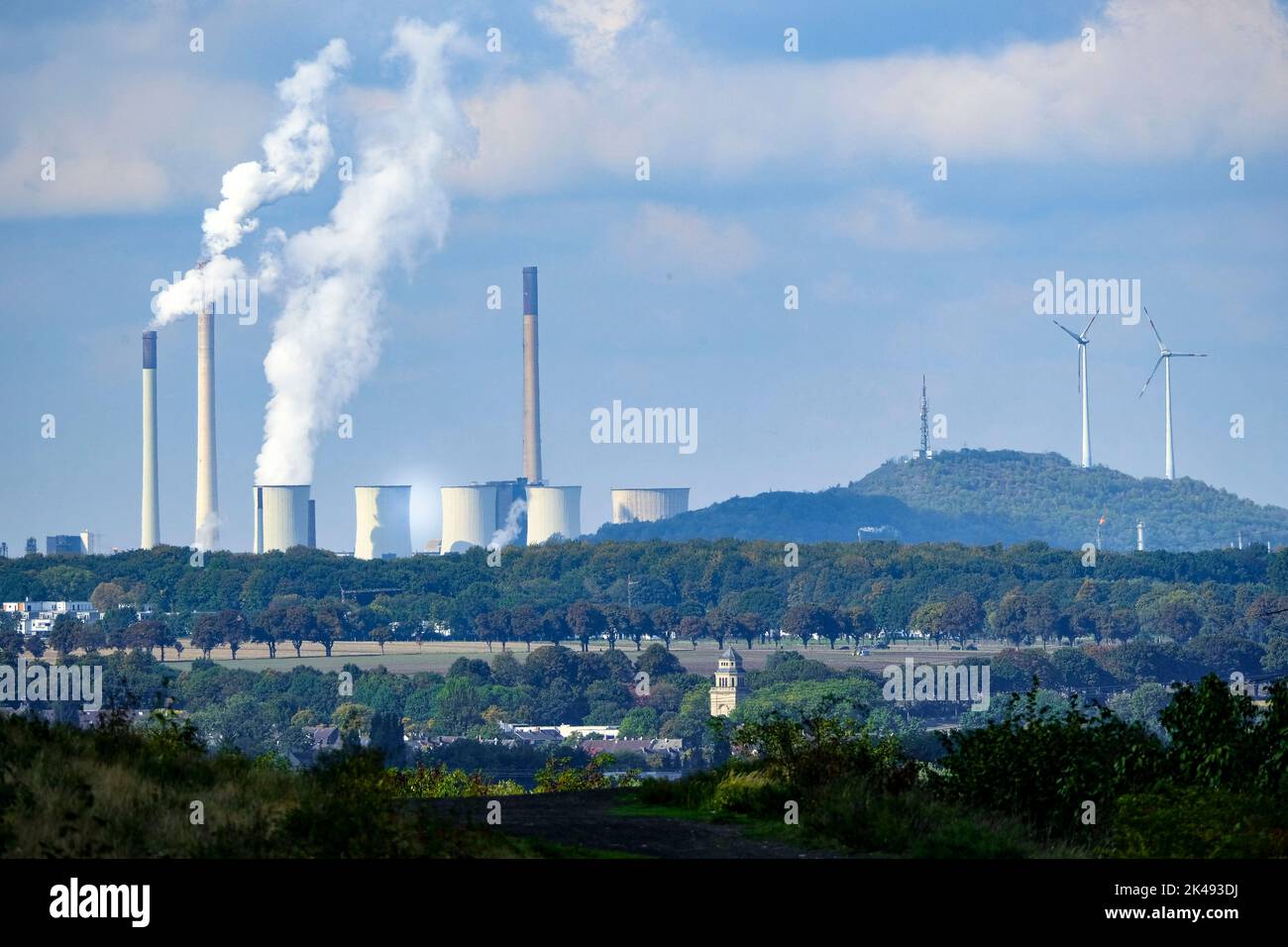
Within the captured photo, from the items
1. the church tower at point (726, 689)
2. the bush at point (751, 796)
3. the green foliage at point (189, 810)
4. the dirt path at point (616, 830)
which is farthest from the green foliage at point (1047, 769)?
the church tower at point (726, 689)

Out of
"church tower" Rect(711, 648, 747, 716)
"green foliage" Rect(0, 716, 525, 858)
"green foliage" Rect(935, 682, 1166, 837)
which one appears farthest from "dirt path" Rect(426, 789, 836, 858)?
"church tower" Rect(711, 648, 747, 716)

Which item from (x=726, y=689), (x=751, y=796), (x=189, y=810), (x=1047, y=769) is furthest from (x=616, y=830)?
(x=726, y=689)

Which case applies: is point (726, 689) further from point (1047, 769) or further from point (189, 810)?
point (189, 810)

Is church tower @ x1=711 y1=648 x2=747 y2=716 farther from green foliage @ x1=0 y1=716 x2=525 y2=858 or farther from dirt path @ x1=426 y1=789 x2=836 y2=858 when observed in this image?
green foliage @ x1=0 y1=716 x2=525 y2=858

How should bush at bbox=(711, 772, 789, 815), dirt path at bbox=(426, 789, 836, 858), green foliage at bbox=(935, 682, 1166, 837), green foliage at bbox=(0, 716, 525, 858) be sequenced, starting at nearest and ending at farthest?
green foliage at bbox=(0, 716, 525, 858) < dirt path at bbox=(426, 789, 836, 858) < bush at bbox=(711, 772, 789, 815) < green foliage at bbox=(935, 682, 1166, 837)

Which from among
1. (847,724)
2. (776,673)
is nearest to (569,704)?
(776,673)

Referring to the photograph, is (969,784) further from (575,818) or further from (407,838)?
(407,838)

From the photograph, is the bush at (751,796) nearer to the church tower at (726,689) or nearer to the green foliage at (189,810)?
the green foliage at (189,810)
